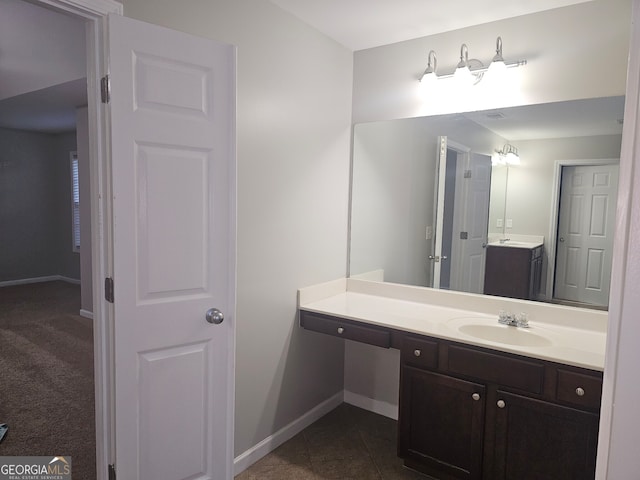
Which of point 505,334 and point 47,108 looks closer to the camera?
point 505,334

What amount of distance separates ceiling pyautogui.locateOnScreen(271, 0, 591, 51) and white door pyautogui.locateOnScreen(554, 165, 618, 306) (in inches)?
34.4

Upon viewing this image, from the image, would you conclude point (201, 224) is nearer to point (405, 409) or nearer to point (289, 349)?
point (289, 349)

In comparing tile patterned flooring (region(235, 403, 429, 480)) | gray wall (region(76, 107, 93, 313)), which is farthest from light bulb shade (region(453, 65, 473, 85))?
gray wall (region(76, 107, 93, 313))

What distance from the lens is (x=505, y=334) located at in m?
2.27

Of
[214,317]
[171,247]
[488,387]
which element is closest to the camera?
[171,247]

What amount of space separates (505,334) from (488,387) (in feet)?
1.19

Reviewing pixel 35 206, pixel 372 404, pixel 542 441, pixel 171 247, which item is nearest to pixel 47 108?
pixel 35 206

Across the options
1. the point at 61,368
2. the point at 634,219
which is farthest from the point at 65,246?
the point at 634,219

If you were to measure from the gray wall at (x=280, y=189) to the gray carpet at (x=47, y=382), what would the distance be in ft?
3.49

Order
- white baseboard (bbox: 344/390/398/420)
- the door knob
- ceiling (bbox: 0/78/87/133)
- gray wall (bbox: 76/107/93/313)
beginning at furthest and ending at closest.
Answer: gray wall (bbox: 76/107/93/313), ceiling (bbox: 0/78/87/133), white baseboard (bbox: 344/390/398/420), the door knob

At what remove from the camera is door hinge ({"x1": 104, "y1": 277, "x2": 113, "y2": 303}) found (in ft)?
5.36

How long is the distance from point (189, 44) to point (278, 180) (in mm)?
874

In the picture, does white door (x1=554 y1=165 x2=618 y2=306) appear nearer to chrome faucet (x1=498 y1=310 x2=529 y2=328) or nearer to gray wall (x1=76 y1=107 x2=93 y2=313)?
chrome faucet (x1=498 y1=310 x2=529 y2=328)

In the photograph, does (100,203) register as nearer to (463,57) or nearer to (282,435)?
(282,435)
